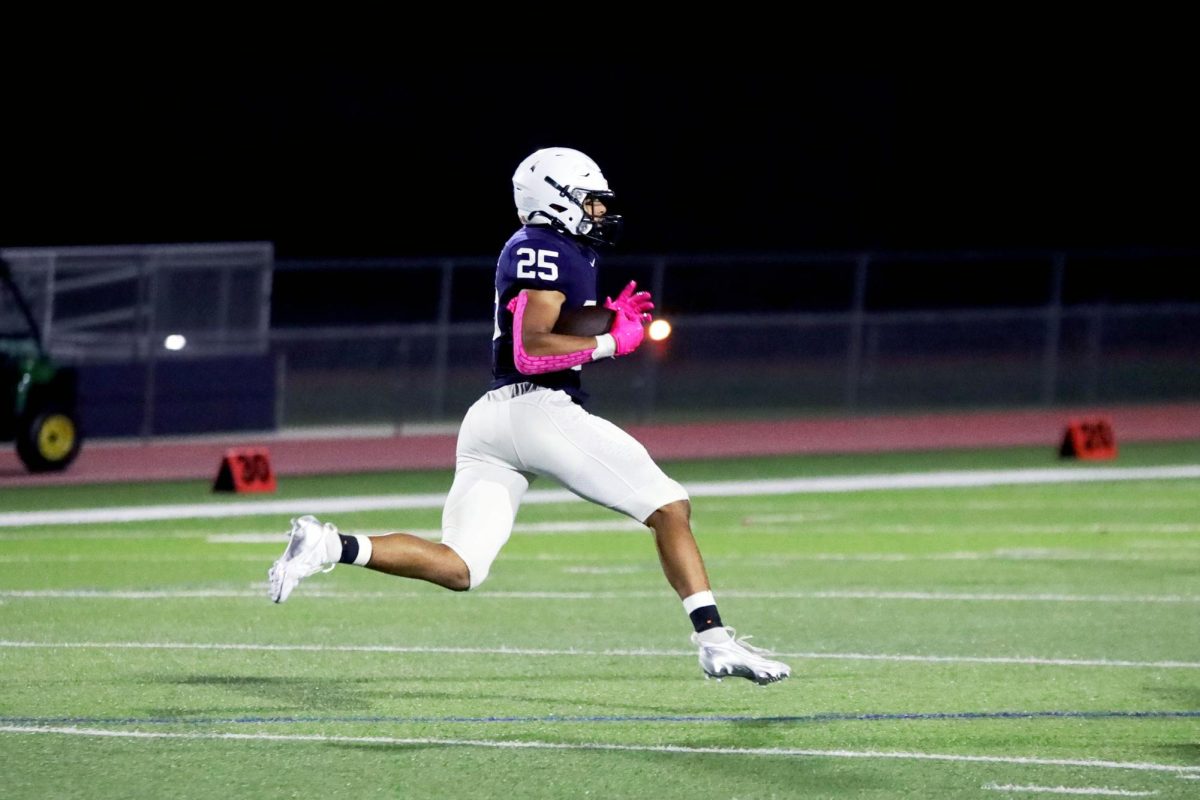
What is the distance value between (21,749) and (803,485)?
12.3 metres

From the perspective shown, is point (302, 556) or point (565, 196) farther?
point (565, 196)

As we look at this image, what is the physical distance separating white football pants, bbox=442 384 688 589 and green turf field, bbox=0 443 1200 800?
2.05ft

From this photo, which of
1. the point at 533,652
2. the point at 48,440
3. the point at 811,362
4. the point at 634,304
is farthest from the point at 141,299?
the point at 634,304

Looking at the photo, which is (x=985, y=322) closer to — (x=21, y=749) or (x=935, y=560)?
(x=935, y=560)

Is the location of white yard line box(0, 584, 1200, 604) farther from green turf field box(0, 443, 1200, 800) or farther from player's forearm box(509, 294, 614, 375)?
player's forearm box(509, 294, 614, 375)

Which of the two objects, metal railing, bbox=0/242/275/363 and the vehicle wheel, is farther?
metal railing, bbox=0/242/275/363

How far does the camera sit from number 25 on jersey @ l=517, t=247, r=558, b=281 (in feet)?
26.4

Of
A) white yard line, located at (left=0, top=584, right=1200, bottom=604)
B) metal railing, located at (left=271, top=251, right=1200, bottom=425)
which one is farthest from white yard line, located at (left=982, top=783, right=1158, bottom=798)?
metal railing, located at (left=271, top=251, right=1200, bottom=425)

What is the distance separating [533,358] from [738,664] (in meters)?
1.25

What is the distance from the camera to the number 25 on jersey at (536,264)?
8039 mm

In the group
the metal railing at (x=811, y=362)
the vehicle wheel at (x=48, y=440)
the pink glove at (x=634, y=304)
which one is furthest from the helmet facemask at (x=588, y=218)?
the metal railing at (x=811, y=362)

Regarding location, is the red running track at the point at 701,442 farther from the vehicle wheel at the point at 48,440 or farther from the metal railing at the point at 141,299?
the metal railing at the point at 141,299

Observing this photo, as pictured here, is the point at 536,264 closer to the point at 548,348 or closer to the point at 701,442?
the point at 548,348

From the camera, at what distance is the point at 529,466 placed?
320 inches
